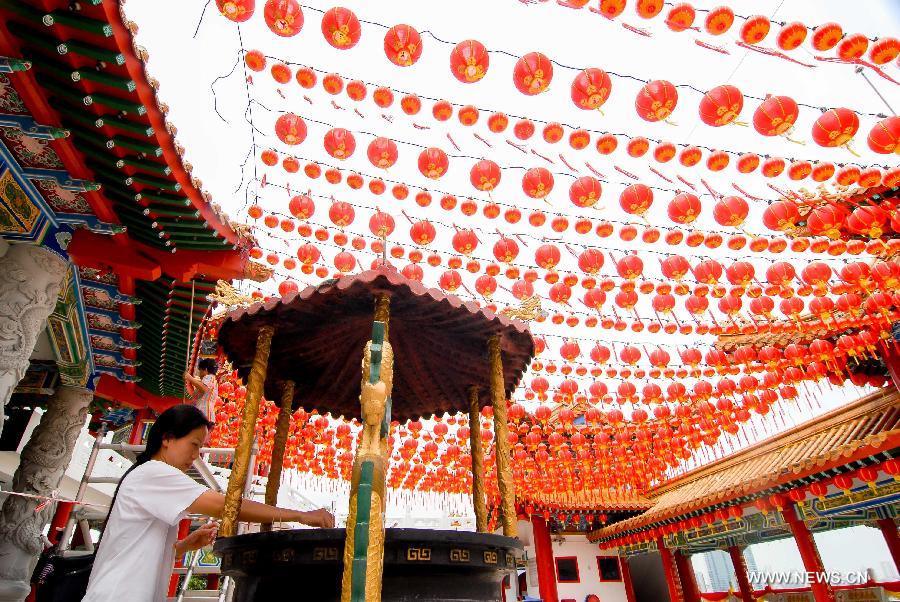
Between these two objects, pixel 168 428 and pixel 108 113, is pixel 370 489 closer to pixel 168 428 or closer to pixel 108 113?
pixel 168 428

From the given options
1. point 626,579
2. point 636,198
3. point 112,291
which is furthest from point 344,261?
point 626,579

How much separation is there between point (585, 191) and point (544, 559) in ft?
47.3

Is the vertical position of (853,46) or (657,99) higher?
(853,46)

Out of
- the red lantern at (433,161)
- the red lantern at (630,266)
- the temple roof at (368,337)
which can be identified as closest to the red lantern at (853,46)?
the red lantern at (630,266)

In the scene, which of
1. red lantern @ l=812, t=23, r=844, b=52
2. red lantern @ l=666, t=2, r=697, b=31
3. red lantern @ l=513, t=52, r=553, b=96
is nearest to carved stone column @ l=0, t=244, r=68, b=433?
red lantern @ l=513, t=52, r=553, b=96

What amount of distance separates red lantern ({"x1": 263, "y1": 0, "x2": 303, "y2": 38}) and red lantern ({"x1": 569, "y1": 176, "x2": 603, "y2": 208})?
142 inches

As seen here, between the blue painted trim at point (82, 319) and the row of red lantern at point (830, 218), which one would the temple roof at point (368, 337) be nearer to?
the blue painted trim at point (82, 319)

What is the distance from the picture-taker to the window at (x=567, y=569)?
16781 millimetres

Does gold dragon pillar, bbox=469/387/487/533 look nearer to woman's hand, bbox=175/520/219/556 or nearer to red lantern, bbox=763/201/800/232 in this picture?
woman's hand, bbox=175/520/219/556

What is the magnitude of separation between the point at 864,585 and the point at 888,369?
7.81 meters

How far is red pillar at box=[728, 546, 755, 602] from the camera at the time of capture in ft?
48.2

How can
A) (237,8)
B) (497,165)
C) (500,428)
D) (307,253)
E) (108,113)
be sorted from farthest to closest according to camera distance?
(307,253) → (497,165) → (237,8) → (108,113) → (500,428)

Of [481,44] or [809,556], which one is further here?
[809,556]

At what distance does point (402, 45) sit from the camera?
516 cm
